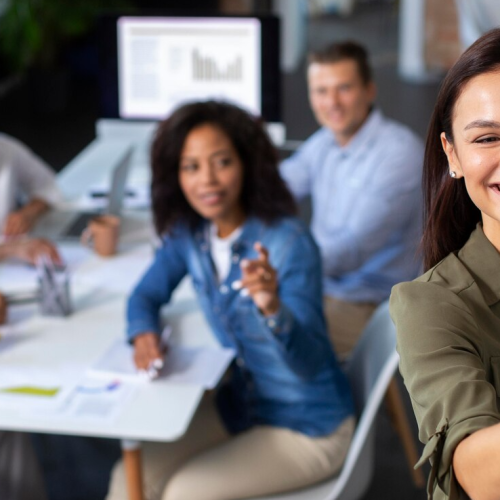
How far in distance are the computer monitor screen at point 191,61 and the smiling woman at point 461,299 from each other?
229cm

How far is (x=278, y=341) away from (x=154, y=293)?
527 millimetres

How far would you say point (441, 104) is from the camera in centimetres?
103

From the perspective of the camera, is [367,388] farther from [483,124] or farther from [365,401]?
[483,124]

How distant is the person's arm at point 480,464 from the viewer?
2.80ft

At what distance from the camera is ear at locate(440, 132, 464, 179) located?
3.38 ft

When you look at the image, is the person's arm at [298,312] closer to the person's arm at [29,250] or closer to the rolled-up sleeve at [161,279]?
the rolled-up sleeve at [161,279]

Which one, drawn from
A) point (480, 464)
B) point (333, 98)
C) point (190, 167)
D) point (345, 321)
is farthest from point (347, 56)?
point (480, 464)

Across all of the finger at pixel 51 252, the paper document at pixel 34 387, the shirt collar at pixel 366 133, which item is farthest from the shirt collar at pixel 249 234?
the shirt collar at pixel 366 133

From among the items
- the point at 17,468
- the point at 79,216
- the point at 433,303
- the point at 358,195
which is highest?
the point at 433,303

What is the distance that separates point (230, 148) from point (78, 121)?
5.30 m

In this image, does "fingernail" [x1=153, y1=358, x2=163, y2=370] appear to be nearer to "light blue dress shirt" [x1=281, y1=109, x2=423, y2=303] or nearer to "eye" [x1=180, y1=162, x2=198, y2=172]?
"eye" [x1=180, y1=162, x2=198, y2=172]

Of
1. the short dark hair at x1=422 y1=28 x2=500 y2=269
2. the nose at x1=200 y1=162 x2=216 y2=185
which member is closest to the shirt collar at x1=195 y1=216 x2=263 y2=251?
the nose at x1=200 y1=162 x2=216 y2=185

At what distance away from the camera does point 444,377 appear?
0.95 m

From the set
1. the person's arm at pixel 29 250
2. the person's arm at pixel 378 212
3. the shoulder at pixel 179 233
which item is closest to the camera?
the shoulder at pixel 179 233
